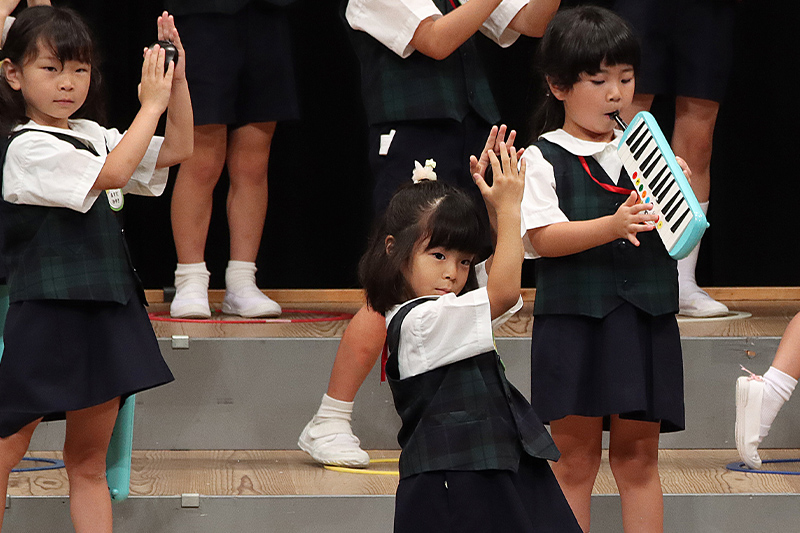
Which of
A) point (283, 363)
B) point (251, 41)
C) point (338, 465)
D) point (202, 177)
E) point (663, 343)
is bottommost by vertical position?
point (338, 465)

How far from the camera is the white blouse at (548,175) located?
197 centimetres

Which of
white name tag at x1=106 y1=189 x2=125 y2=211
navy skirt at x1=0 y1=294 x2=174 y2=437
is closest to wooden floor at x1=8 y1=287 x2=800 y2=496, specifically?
navy skirt at x1=0 y1=294 x2=174 y2=437

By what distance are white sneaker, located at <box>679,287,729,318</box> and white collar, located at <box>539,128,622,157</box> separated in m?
1.13

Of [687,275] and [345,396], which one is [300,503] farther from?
[687,275]

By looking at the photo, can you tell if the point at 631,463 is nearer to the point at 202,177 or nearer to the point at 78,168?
the point at 78,168

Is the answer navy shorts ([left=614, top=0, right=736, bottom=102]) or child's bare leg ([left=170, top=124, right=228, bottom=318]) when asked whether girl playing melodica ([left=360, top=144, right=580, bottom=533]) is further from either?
navy shorts ([left=614, top=0, right=736, bottom=102])

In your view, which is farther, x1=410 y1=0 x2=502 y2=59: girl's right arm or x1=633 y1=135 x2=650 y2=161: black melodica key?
x1=410 y1=0 x2=502 y2=59: girl's right arm

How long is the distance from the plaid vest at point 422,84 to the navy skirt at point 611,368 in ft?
1.95

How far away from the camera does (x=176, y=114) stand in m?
2.11

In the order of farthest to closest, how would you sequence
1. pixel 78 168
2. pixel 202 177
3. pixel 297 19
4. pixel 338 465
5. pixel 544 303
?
pixel 297 19, pixel 202 177, pixel 338 465, pixel 544 303, pixel 78 168

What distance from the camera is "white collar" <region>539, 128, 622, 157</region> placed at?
6.58 feet

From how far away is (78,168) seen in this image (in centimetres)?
191

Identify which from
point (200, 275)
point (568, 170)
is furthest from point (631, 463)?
point (200, 275)

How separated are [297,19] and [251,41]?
780 millimetres
